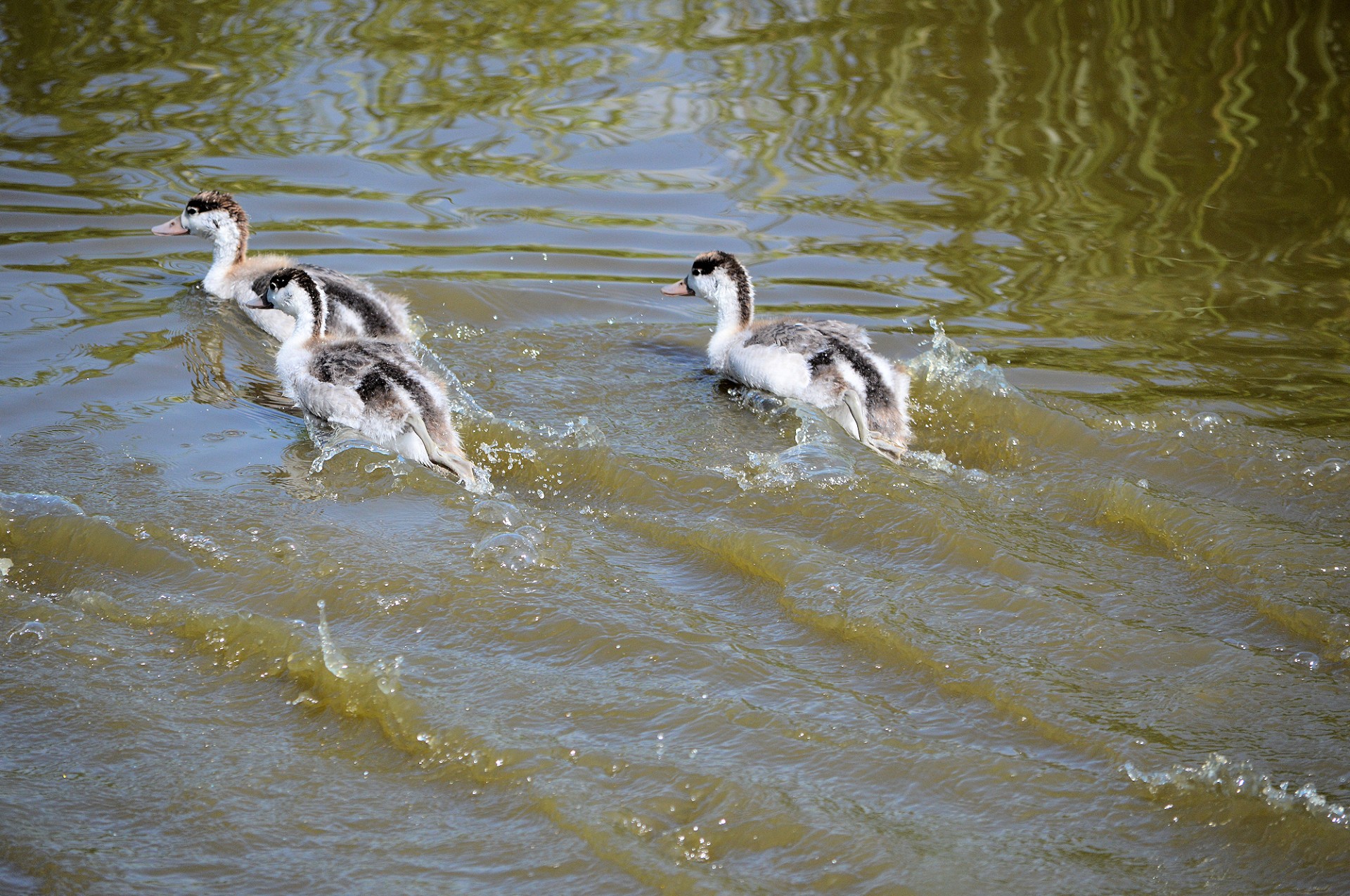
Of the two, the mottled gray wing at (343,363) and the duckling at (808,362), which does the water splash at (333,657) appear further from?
the duckling at (808,362)

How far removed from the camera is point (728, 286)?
6953mm

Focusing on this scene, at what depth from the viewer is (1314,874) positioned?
3088 mm

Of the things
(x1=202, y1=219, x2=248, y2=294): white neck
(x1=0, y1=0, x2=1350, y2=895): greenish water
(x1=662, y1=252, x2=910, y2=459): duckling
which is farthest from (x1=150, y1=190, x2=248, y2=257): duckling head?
(x1=662, y1=252, x2=910, y2=459): duckling

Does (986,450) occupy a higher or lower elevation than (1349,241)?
lower

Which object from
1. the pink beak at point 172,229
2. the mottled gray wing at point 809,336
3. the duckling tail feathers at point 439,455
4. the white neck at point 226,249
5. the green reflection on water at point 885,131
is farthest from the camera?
the pink beak at point 172,229

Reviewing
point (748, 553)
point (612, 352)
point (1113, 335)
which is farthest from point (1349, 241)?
point (748, 553)

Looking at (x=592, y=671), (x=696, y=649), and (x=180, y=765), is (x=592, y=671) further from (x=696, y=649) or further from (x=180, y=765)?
(x=180, y=765)

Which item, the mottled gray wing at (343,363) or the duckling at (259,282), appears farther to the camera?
the duckling at (259,282)

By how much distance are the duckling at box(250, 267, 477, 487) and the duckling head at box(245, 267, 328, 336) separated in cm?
1

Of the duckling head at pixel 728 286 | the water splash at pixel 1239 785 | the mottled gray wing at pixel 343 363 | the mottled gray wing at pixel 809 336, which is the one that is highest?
the duckling head at pixel 728 286

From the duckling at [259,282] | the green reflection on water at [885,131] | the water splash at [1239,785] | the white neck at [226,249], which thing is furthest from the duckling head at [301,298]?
the water splash at [1239,785]

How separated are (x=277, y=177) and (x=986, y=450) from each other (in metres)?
6.09

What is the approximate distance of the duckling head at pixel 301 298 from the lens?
6.68 metres

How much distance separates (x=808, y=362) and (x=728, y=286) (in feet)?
2.86
